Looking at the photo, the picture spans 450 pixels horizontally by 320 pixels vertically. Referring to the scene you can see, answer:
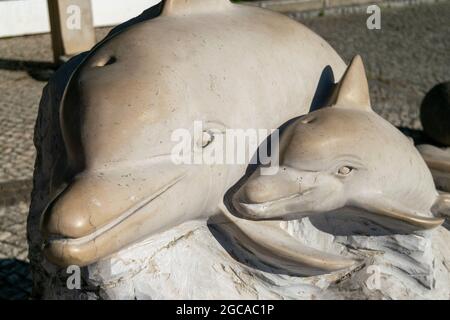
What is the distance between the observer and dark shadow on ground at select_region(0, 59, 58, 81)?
282 inches

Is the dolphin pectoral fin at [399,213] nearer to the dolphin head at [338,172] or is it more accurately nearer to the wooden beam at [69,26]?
the dolphin head at [338,172]

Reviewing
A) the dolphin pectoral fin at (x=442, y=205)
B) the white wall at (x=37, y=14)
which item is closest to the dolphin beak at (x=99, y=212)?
the dolphin pectoral fin at (x=442, y=205)

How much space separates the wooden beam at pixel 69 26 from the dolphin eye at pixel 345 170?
573 cm

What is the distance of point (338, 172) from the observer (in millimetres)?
1928

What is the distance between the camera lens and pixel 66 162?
1806mm

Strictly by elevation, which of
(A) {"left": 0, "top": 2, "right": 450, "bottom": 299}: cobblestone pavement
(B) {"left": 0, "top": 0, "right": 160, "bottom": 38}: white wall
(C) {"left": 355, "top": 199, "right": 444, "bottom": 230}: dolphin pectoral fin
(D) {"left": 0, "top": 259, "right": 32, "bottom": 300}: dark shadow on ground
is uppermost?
(C) {"left": 355, "top": 199, "right": 444, "bottom": 230}: dolphin pectoral fin

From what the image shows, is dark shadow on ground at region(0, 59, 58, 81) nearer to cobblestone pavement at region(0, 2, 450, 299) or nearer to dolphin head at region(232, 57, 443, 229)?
cobblestone pavement at region(0, 2, 450, 299)

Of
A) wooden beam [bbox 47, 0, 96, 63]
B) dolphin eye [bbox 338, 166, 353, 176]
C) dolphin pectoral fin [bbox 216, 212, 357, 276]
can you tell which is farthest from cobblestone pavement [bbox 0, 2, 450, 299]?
dolphin eye [bbox 338, 166, 353, 176]

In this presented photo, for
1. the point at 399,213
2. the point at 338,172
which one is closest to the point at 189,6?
the point at 338,172

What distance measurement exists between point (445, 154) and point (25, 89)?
514 cm

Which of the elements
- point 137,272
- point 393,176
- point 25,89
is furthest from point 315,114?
point 25,89

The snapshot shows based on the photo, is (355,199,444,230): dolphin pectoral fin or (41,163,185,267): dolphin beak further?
(355,199,444,230): dolphin pectoral fin

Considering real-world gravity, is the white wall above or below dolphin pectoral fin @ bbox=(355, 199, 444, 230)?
below

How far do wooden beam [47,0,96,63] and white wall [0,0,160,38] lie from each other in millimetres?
1242
